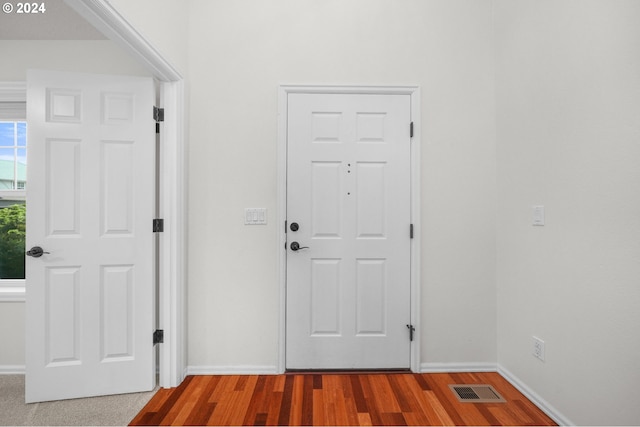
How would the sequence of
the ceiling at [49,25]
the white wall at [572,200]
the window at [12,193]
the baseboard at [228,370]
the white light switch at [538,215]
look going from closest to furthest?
the white wall at [572,200], the white light switch at [538,215], the ceiling at [49,25], the baseboard at [228,370], the window at [12,193]

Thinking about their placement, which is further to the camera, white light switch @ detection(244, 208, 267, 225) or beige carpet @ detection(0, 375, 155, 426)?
white light switch @ detection(244, 208, 267, 225)

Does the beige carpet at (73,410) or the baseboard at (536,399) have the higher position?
the baseboard at (536,399)

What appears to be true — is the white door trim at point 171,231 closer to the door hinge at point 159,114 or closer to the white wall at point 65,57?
the door hinge at point 159,114

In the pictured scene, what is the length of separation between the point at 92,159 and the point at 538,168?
286cm

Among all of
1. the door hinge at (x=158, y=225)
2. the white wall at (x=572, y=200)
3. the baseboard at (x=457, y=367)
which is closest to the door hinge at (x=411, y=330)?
the baseboard at (x=457, y=367)

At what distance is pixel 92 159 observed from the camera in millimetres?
2074

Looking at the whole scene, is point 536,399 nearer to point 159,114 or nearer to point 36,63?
point 159,114

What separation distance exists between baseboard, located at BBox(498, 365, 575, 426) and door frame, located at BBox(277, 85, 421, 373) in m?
0.62

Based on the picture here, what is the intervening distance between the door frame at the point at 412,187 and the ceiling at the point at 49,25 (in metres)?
1.47

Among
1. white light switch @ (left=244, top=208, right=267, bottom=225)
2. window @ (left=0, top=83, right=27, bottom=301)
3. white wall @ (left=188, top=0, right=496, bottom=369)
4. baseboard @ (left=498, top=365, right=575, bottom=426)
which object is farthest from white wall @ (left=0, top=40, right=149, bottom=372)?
baseboard @ (left=498, top=365, right=575, bottom=426)

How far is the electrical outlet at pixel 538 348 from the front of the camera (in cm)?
197

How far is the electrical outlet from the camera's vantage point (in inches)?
77.4

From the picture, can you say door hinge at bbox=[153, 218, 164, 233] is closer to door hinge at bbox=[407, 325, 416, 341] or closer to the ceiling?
the ceiling

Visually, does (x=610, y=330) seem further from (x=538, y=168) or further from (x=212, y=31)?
(x=212, y=31)
